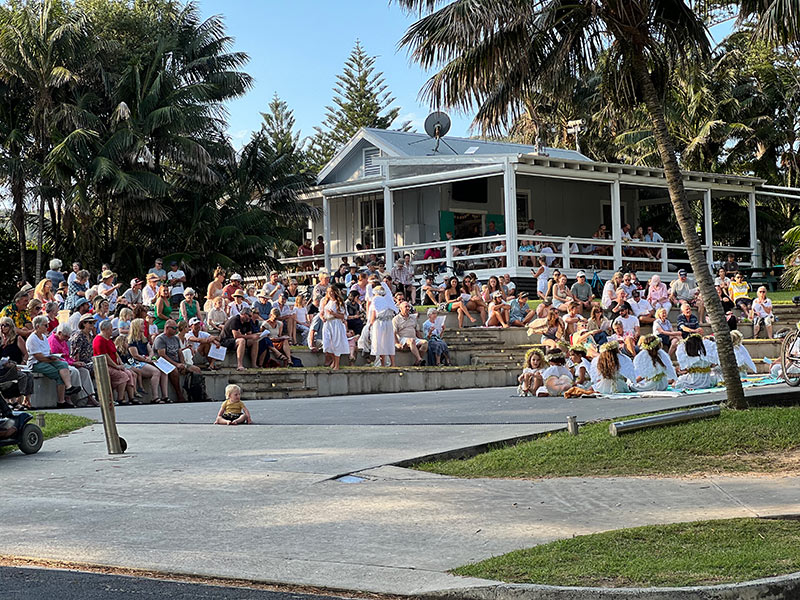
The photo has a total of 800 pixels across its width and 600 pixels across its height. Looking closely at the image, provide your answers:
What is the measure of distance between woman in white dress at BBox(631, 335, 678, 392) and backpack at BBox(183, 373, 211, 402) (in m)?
7.56

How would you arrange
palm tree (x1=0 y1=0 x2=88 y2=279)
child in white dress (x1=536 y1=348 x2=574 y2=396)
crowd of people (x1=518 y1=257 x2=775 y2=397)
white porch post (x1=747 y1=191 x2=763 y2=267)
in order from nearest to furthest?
child in white dress (x1=536 y1=348 x2=574 y2=396), crowd of people (x1=518 y1=257 x2=775 y2=397), palm tree (x1=0 y1=0 x2=88 y2=279), white porch post (x1=747 y1=191 x2=763 y2=267)

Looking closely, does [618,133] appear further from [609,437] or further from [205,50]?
[609,437]

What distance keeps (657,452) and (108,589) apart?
21.1ft

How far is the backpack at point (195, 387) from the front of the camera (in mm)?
18562

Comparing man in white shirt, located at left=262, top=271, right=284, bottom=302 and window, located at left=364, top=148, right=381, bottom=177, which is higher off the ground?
window, located at left=364, top=148, right=381, bottom=177

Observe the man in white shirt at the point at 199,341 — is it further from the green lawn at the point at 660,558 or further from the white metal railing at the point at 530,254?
the green lawn at the point at 660,558

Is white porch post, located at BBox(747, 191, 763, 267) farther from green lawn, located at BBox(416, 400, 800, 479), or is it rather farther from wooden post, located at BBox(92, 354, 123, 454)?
wooden post, located at BBox(92, 354, 123, 454)

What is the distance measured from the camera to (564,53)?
46.6 ft

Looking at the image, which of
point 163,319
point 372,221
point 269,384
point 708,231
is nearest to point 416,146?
point 372,221

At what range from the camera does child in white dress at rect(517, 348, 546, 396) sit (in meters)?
17.2

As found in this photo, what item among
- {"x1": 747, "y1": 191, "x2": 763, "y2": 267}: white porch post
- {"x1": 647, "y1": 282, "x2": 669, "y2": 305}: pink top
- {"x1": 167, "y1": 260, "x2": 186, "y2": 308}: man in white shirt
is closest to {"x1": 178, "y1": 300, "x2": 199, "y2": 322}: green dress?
{"x1": 167, "y1": 260, "x2": 186, "y2": 308}: man in white shirt

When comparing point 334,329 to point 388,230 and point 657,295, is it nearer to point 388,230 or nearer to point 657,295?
point 657,295

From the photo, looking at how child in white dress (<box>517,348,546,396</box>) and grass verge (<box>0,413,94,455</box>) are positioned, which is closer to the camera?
grass verge (<box>0,413,94,455</box>)

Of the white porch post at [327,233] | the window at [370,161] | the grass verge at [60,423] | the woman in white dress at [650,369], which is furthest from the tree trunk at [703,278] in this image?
the window at [370,161]
